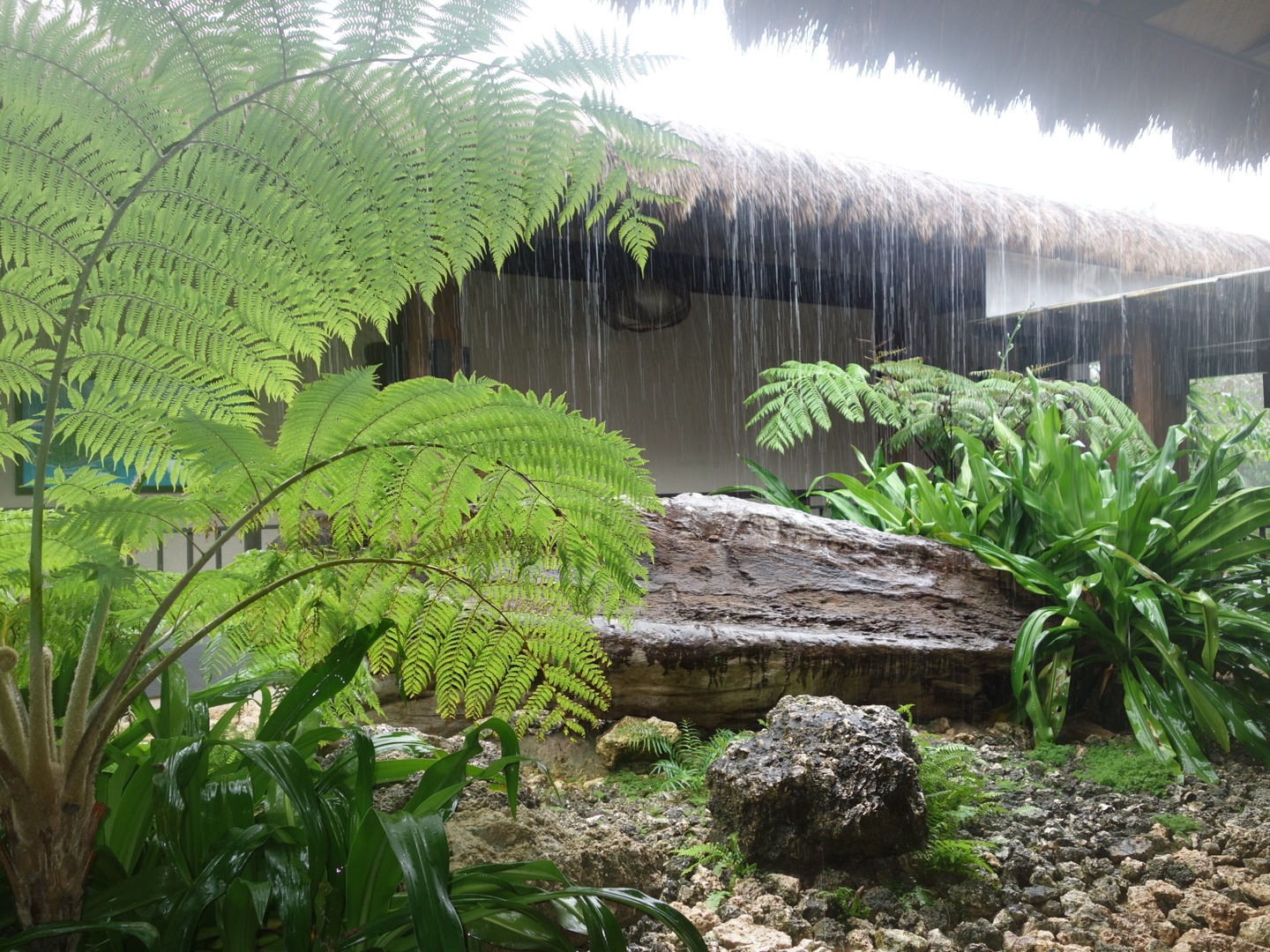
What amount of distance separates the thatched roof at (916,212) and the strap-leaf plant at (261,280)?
256cm

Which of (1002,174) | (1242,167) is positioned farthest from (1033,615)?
(1002,174)

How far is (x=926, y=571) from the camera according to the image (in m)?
2.80

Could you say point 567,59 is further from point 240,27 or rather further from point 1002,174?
point 1002,174

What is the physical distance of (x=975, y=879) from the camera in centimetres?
161

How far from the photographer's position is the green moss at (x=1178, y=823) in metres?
1.89

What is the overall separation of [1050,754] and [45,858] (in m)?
2.36

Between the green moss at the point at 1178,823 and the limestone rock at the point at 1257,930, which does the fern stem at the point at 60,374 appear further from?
the green moss at the point at 1178,823

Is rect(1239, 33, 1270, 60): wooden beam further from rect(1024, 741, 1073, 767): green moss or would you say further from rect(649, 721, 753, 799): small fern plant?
rect(649, 721, 753, 799): small fern plant

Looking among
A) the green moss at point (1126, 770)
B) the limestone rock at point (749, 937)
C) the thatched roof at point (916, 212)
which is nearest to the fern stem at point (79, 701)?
the limestone rock at point (749, 937)

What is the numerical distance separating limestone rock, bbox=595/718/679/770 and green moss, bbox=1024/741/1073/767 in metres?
1.03

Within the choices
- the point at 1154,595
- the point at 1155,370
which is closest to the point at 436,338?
the point at 1154,595

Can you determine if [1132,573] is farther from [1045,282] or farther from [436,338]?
[1045,282]

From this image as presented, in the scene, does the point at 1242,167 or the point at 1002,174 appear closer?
the point at 1242,167

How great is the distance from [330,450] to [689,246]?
167 inches
